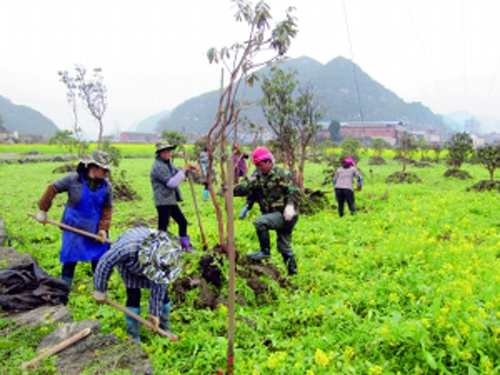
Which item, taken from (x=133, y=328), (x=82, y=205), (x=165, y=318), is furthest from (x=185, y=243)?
(x=133, y=328)

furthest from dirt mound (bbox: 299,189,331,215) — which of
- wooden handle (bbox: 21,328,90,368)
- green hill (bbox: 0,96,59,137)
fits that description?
green hill (bbox: 0,96,59,137)

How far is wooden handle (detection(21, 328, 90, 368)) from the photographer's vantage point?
101 inches

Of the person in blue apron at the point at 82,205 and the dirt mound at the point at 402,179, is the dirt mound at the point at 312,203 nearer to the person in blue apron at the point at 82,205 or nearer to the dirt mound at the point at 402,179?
the person in blue apron at the point at 82,205

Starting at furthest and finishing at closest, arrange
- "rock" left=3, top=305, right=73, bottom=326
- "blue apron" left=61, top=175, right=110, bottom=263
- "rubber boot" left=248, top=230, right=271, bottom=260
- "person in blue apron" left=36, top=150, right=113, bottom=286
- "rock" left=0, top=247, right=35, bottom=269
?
"rubber boot" left=248, top=230, right=271, bottom=260
"rock" left=0, top=247, right=35, bottom=269
"blue apron" left=61, top=175, right=110, bottom=263
"person in blue apron" left=36, top=150, right=113, bottom=286
"rock" left=3, top=305, right=73, bottom=326

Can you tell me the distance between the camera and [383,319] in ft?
11.4

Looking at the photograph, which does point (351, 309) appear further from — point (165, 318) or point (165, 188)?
point (165, 188)

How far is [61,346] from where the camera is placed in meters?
2.76

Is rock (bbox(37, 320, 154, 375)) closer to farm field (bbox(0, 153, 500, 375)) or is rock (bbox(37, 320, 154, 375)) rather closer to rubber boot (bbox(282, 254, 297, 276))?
farm field (bbox(0, 153, 500, 375))

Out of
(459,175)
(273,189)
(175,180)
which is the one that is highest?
(175,180)

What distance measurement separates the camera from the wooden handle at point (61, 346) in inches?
101

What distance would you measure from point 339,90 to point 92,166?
188 metres

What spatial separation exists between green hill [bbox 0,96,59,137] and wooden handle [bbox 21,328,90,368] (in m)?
156

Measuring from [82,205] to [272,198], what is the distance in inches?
93.8

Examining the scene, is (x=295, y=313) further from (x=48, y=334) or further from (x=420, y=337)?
(x=48, y=334)
